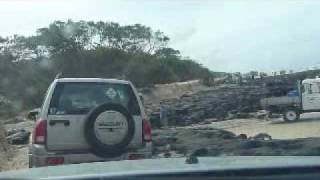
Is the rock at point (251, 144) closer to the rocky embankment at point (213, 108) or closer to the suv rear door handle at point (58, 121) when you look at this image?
the suv rear door handle at point (58, 121)

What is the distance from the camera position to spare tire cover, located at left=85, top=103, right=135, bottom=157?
962 cm

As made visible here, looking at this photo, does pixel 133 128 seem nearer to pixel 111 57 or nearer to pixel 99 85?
pixel 99 85

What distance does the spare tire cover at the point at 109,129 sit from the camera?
962 cm

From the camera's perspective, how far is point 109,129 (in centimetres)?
973

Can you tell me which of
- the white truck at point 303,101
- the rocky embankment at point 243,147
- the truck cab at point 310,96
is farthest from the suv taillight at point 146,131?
the truck cab at point 310,96

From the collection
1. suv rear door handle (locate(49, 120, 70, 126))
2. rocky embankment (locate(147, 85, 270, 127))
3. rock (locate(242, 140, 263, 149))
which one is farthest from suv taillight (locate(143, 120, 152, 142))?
rocky embankment (locate(147, 85, 270, 127))

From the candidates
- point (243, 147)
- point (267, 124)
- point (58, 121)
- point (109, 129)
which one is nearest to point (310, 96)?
point (267, 124)

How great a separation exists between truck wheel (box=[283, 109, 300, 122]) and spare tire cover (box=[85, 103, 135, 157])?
31.5m

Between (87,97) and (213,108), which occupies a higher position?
(87,97)

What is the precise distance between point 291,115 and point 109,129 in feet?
105

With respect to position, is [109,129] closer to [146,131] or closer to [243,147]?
[146,131]

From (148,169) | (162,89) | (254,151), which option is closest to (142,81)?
(162,89)

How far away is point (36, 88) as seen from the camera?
248 feet

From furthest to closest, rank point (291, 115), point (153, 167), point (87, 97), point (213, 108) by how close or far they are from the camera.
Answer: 1. point (213, 108)
2. point (291, 115)
3. point (87, 97)
4. point (153, 167)
